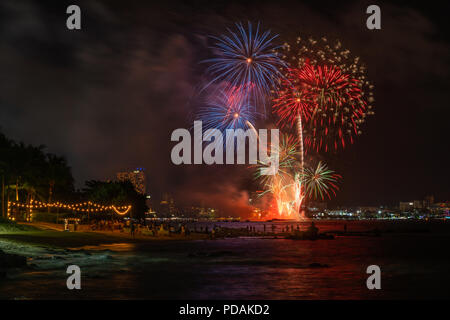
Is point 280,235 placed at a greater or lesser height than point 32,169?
lesser

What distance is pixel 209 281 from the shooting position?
28.2m

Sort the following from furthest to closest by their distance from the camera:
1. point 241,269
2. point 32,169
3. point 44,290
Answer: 1. point 32,169
2. point 241,269
3. point 44,290

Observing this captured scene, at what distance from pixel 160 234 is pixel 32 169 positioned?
19.7m

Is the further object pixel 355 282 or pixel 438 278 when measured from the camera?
pixel 438 278
